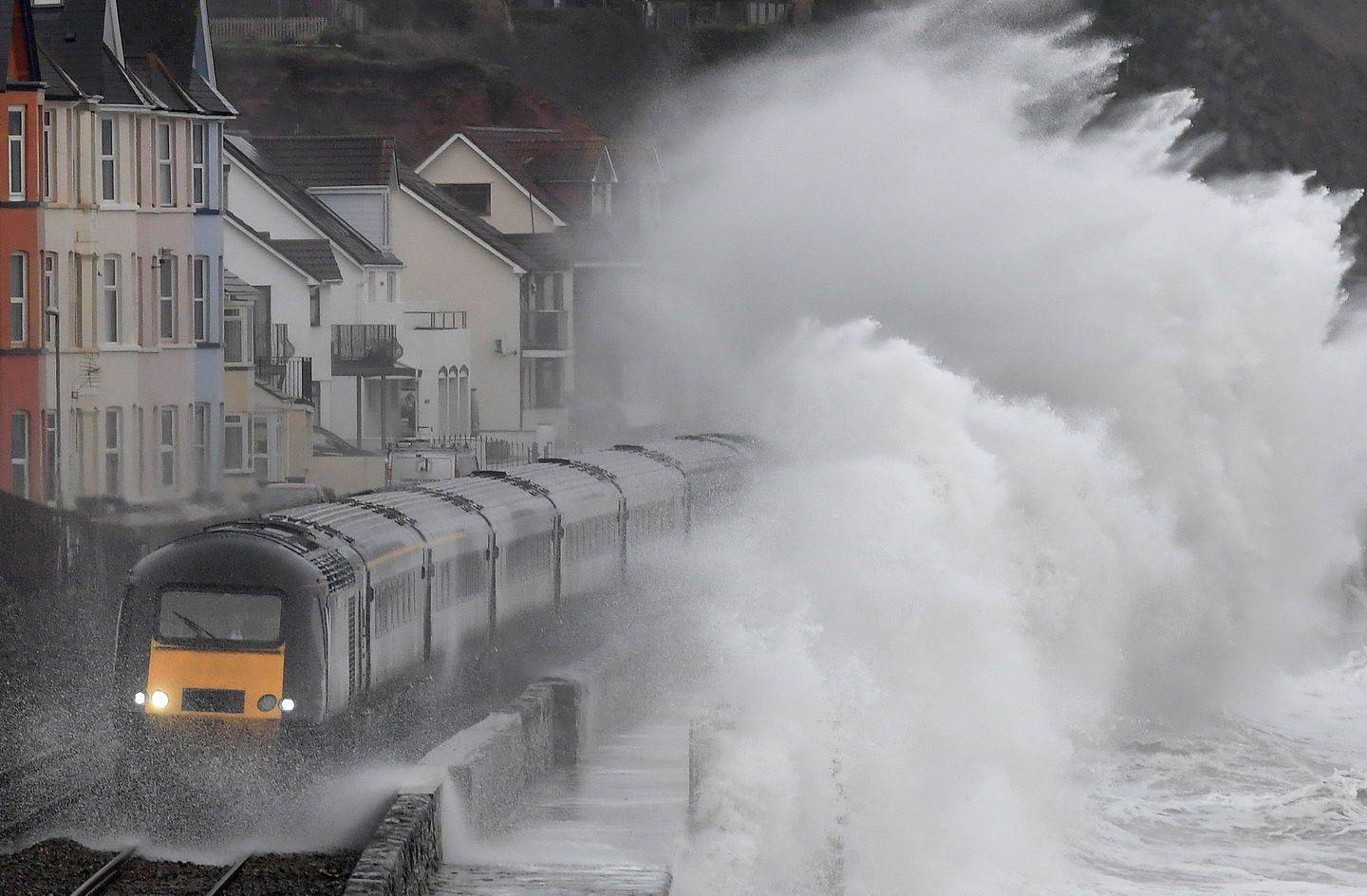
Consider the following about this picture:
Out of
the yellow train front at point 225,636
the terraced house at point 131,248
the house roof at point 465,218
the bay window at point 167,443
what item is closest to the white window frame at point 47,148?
the terraced house at point 131,248

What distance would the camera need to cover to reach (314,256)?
53375mm

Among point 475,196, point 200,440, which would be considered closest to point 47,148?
point 200,440

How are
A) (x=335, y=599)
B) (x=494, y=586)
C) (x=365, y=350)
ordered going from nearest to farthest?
(x=335, y=599), (x=494, y=586), (x=365, y=350)

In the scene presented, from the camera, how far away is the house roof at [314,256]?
5231cm

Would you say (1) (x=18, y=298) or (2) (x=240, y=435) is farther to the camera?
(2) (x=240, y=435)

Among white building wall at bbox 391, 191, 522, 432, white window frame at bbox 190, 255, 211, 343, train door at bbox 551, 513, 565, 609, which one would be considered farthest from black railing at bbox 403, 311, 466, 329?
train door at bbox 551, 513, 565, 609

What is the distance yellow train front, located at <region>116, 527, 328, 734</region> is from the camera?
1853 cm

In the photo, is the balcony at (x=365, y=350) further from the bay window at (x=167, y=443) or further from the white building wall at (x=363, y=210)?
the bay window at (x=167, y=443)

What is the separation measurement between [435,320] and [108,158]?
20.7 m

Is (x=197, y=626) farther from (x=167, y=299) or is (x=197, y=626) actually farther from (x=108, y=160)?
(x=167, y=299)

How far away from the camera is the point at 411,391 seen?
188 ft

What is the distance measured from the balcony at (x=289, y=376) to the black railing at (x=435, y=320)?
604 cm

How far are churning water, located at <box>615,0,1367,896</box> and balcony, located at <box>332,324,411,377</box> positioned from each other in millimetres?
8806

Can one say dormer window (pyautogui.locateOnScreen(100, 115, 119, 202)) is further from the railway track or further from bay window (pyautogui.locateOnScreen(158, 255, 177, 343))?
the railway track
